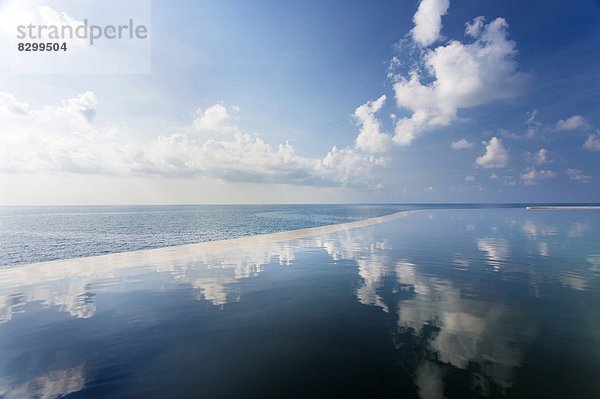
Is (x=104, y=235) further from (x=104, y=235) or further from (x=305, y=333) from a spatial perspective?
(x=305, y=333)

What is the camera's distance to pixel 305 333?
9.54m

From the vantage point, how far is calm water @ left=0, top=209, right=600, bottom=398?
672 cm

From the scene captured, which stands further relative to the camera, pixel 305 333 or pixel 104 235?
pixel 104 235

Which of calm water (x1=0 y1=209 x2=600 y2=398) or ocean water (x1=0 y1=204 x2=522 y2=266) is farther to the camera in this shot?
ocean water (x1=0 y1=204 x2=522 y2=266)

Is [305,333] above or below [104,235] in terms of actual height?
above

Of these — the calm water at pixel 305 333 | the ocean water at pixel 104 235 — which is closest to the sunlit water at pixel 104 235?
the ocean water at pixel 104 235

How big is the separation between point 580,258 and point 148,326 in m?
29.7

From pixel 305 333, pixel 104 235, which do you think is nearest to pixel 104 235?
pixel 104 235

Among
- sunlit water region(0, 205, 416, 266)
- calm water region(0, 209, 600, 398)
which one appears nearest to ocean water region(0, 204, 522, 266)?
sunlit water region(0, 205, 416, 266)

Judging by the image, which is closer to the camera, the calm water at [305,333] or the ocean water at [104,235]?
the calm water at [305,333]

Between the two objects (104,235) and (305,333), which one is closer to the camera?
(305,333)

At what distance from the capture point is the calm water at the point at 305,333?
6723 millimetres

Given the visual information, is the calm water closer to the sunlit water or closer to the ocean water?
the ocean water

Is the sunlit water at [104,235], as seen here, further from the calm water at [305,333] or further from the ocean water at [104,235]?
the calm water at [305,333]
